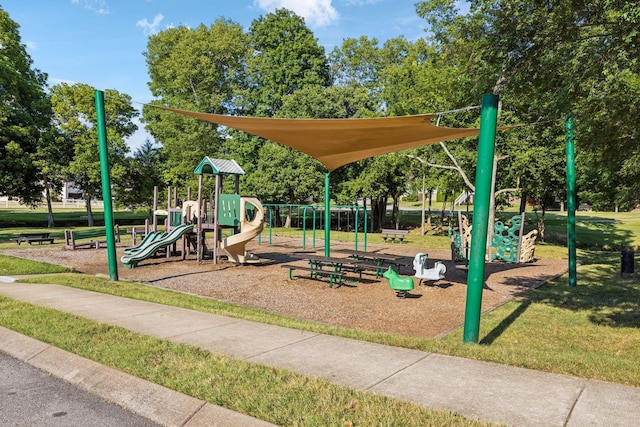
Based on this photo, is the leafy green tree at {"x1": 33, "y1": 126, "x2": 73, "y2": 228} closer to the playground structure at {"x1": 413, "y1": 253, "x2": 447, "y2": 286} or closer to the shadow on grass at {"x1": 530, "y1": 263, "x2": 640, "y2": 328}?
the playground structure at {"x1": 413, "y1": 253, "x2": 447, "y2": 286}

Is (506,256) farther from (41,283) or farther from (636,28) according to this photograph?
(41,283)

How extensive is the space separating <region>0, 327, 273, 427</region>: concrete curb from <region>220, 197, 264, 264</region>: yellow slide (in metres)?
8.68

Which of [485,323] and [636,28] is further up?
[636,28]

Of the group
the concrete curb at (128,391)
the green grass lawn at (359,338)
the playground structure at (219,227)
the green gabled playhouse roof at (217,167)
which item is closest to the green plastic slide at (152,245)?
the playground structure at (219,227)

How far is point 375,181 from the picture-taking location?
27500 mm

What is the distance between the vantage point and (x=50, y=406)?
3.81 meters

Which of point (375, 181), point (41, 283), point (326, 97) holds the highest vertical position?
point (326, 97)

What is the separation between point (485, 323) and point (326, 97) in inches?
954

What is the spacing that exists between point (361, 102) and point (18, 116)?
22.1 meters

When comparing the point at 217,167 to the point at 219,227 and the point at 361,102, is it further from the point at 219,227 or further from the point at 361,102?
the point at 361,102

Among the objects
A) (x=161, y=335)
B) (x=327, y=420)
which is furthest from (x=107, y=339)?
(x=327, y=420)

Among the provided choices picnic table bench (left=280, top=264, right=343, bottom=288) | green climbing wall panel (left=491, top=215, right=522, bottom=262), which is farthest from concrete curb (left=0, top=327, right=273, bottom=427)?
green climbing wall panel (left=491, top=215, right=522, bottom=262)

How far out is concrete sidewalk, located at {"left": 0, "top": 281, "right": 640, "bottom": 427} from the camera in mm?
3361

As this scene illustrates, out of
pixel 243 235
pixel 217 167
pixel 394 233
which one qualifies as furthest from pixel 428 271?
pixel 394 233
